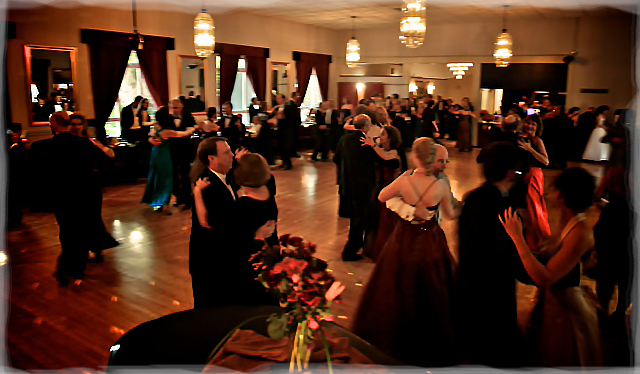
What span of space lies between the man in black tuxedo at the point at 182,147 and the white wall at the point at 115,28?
313 cm

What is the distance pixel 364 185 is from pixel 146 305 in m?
2.25

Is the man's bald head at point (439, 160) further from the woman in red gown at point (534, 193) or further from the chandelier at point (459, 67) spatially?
the chandelier at point (459, 67)

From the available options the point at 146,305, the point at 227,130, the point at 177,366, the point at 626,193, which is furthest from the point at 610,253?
the point at 227,130

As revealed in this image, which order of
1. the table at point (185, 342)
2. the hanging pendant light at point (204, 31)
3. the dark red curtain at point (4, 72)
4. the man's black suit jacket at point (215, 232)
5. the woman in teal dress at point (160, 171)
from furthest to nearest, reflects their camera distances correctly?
the dark red curtain at point (4, 72)
the woman in teal dress at point (160, 171)
the hanging pendant light at point (204, 31)
the man's black suit jacket at point (215, 232)
the table at point (185, 342)

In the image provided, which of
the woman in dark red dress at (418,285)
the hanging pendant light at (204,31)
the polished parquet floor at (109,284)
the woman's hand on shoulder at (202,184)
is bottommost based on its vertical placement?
the polished parquet floor at (109,284)

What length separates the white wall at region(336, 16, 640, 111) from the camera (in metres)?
12.0

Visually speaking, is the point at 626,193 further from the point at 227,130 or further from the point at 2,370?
the point at 227,130

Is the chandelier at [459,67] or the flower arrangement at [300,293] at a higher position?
the chandelier at [459,67]

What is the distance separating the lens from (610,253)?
3.62 m

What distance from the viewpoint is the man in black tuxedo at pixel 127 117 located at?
9.22 metres

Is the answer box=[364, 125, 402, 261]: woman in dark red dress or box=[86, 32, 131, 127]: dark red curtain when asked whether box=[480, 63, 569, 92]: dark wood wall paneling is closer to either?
box=[86, 32, 131, 127]: dark red curtain

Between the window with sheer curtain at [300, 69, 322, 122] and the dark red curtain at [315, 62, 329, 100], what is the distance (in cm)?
11

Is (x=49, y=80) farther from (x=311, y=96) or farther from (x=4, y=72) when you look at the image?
(x=311, y=96)

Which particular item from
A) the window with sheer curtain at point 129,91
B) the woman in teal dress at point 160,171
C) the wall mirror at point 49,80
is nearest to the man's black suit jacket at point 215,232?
the woman in teal dress at point 160,171
